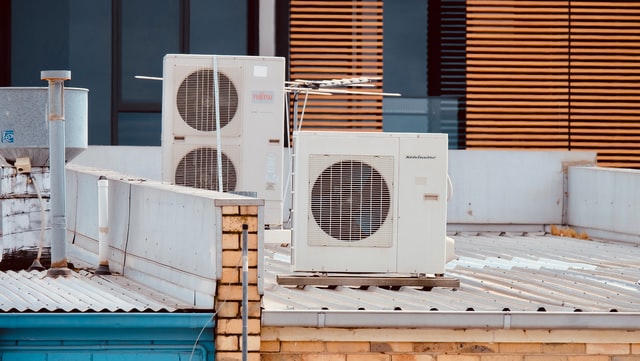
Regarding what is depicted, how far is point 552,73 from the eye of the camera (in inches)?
815

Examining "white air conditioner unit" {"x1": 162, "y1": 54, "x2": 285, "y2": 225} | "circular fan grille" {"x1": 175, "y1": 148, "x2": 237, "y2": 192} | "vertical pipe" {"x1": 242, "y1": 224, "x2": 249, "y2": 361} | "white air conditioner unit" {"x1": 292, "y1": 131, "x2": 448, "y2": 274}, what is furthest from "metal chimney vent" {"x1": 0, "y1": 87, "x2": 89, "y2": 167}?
"vertical pipe" {"x1": 242, "y1": 224, "x2": 249, "y2": 361}

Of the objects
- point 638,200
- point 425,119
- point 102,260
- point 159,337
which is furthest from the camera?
point 425,119

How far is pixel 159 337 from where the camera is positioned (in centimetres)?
802

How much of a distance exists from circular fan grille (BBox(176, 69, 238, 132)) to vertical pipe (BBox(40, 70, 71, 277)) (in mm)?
2029

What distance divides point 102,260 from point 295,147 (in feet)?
6.21

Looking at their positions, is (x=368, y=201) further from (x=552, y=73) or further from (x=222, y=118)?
(x=552, y=73)

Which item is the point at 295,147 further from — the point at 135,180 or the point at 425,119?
the point at 425,119

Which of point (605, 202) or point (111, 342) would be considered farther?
point (605, 202)

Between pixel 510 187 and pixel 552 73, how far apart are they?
13.5ft

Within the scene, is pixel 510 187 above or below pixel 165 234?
below

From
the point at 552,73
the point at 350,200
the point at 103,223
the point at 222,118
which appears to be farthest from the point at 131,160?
the point at 350,200

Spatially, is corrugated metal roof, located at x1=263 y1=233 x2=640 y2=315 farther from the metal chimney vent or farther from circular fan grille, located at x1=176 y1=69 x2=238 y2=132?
the metal chimney vent

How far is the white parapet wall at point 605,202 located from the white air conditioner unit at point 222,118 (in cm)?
462

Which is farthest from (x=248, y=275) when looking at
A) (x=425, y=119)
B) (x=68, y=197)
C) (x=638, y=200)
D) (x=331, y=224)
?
(x=425, y=119)
